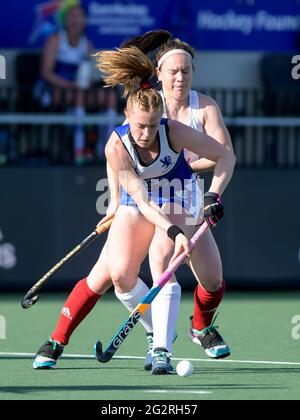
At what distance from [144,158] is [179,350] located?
5.67ft

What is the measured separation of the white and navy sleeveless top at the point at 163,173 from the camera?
24.5 ft

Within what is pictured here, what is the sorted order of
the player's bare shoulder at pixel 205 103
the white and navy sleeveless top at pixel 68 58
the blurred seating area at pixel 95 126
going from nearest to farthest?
1. the player's bare shoulder at pixel 205 103
2. the blurred seating area at pixel 95 126
3. the white and navy sleeveless top at pixel 68 58

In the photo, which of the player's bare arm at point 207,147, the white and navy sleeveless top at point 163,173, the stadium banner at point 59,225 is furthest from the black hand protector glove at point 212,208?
the stadium banner at point 59,225

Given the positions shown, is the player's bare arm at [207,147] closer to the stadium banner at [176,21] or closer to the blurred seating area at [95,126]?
the blurred seating area at [95,126]

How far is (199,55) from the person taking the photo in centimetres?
1467

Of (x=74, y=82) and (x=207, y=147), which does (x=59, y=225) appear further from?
(x=207, y=147)

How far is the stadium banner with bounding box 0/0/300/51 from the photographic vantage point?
1420 centimetres

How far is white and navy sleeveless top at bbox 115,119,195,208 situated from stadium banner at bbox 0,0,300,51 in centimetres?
642

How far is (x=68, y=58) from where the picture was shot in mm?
13352

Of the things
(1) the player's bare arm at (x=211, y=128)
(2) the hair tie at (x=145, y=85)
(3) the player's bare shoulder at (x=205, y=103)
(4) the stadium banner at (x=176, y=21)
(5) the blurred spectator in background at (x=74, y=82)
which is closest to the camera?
(2) the hair tie at (x=145, y=85)

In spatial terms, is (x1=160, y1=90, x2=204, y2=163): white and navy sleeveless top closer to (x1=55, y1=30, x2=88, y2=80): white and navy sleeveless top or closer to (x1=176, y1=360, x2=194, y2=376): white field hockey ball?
(x1=176, y1=360, x2=194, y2=376): white field hockey ball

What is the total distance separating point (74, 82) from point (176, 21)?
168cm
